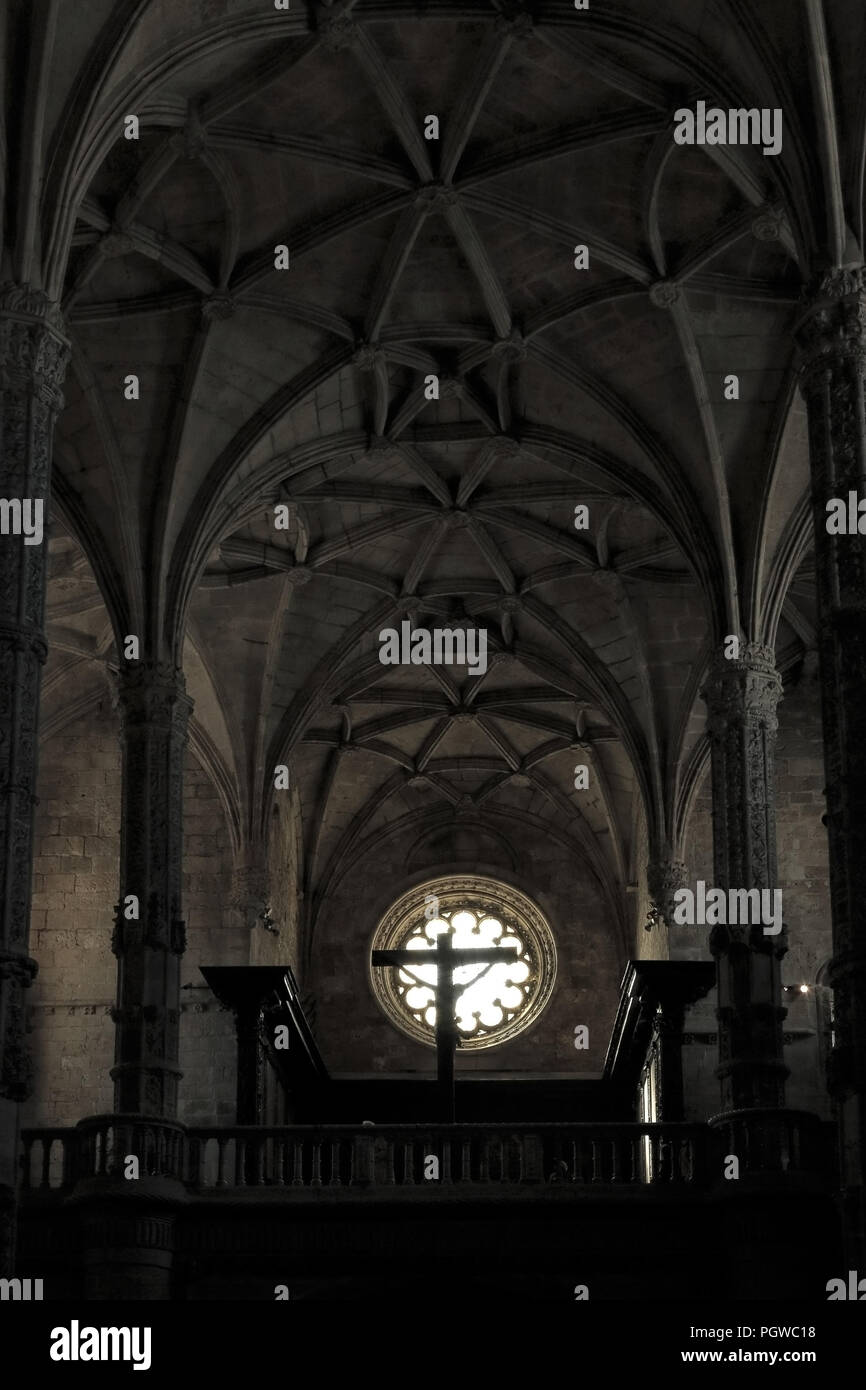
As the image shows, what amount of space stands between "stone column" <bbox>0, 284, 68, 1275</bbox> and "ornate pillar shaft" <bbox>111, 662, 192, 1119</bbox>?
776cm

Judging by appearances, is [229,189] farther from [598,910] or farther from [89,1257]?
[598,910]

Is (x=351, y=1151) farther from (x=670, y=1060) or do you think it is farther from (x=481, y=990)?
(x=481, y=990)

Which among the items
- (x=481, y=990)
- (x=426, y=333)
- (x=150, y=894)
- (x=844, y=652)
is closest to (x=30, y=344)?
(x=844, y=652)

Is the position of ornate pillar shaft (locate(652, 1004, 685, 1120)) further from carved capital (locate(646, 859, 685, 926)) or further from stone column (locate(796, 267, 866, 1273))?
stone column (locate(796, 267, 866, 1273))

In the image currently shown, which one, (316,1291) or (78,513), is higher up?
(78,513)

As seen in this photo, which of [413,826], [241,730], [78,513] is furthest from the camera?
Result: [413,826]

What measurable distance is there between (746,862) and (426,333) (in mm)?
8108

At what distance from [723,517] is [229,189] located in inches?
296

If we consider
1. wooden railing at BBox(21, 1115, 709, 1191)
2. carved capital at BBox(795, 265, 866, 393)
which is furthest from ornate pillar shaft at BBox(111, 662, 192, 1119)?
carved capital at BBox(795, 265, 866, 393)

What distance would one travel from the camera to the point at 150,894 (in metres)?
24.8

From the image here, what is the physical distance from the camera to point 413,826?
41.6m
